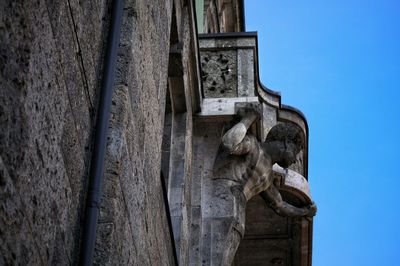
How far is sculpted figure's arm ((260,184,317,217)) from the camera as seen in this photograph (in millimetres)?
10578

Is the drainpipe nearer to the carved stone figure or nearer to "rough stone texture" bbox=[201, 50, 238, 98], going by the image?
the carved stone figure

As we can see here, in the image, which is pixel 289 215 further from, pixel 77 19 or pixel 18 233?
pixel 18 233

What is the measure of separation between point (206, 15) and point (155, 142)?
10.2 m

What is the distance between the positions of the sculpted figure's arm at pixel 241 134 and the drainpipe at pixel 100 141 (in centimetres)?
458

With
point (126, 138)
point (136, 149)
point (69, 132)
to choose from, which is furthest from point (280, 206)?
point (69, 132)

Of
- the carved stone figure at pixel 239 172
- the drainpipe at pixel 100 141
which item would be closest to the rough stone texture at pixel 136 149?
the drainpipe at pixel 100 141

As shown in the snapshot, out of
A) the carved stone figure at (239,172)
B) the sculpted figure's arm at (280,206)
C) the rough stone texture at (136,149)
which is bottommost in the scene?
the sculpted figure's arm at (280,206)

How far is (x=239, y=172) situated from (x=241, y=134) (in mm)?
493

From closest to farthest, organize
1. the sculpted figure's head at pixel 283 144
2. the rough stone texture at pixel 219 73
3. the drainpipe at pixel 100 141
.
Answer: the drainpipe at pixel 100 141, the sculpted figure's head at pixel 283 144, the rough stone texture at pixel 219 73

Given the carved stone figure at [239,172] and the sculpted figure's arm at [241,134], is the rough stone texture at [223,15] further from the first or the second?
the sculpted figure's arm at [241,134]

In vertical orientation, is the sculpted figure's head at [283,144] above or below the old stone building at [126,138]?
below

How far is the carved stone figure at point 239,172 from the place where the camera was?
895cm

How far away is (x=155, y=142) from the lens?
540 cm

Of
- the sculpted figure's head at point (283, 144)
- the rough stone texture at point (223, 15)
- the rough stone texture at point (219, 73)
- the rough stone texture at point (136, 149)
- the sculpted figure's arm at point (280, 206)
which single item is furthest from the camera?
the rough stone texture at point (223, 15)
